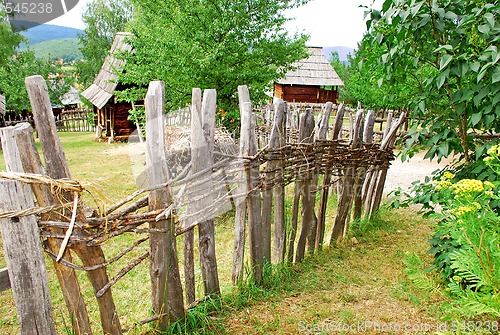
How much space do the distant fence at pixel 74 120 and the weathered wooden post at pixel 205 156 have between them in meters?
22.9

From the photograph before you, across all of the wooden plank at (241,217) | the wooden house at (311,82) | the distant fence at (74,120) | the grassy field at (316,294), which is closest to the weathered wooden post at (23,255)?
the grassy field at (316,294)

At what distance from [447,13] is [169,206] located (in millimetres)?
2396

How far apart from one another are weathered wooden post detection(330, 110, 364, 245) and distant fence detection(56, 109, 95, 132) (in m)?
22.3

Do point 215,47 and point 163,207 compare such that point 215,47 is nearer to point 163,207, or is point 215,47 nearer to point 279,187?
point 279,187

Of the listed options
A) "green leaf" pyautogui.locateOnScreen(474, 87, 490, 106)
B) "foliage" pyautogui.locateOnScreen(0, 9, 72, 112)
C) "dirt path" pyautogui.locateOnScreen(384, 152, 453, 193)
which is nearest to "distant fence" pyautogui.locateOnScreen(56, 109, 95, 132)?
"foliage" pyautogui.locateOnScreen(0, 9, 72, 112)

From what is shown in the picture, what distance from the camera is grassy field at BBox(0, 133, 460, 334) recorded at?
108 inches

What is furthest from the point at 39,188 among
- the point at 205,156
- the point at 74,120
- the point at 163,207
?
the point at 74,120

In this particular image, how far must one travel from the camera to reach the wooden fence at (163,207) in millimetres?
1633

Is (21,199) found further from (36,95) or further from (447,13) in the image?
(447,13)

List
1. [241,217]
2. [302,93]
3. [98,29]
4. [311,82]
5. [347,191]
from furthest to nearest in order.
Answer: [98,29]
[302,93]
[311,82]
[347,191]
[241,217]

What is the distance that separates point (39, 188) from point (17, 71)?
85.8ft

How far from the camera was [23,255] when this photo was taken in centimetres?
162

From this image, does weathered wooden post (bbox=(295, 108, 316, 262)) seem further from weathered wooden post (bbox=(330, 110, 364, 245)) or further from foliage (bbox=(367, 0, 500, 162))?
foliage (bbox=(367, 0, 500, 162))

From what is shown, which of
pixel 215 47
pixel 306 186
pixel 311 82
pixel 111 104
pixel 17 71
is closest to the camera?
pixel 306 186
